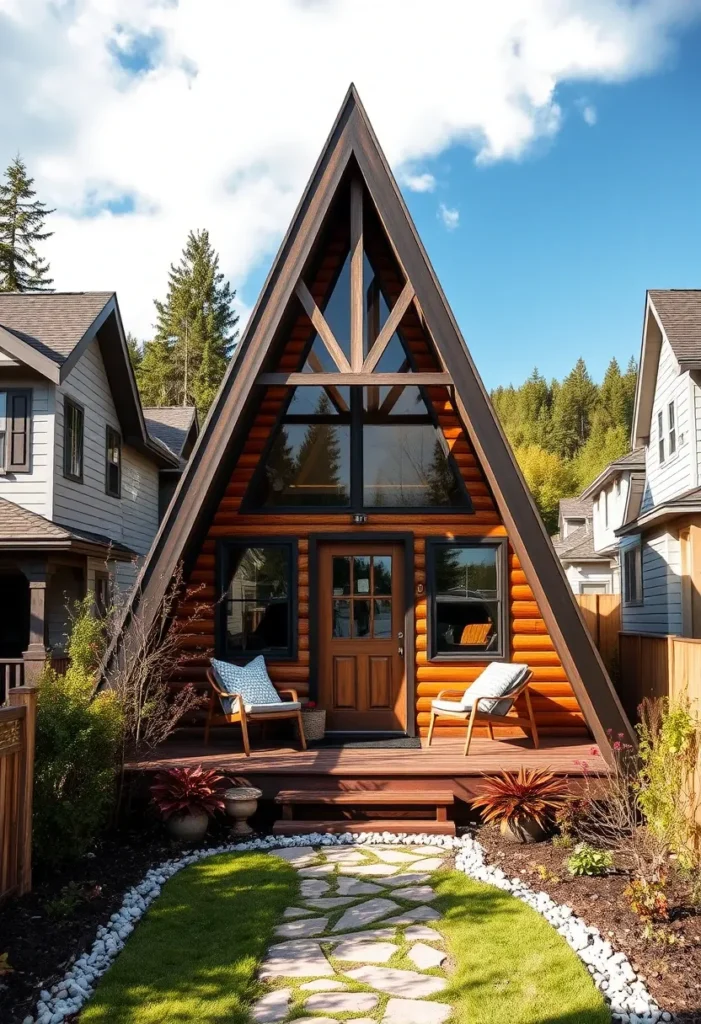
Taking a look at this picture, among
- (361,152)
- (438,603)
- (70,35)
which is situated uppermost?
(70,35)

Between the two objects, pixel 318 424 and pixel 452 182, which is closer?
pixel 318 424

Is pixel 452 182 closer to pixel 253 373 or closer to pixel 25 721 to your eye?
pixel 253 373

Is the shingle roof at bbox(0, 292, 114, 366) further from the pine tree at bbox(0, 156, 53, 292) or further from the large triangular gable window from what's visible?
the pine tree at bbox(0, 156, 53, 292)

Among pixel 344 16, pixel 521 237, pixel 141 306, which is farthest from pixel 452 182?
pixel 141 306

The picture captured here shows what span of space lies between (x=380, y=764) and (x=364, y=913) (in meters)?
2.14

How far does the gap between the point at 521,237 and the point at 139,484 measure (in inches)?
373

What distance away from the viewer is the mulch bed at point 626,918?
11.3ft

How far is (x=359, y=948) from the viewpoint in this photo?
398 cm

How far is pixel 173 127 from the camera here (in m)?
9.46

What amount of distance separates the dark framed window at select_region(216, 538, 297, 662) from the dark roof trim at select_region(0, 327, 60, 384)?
4.69 m

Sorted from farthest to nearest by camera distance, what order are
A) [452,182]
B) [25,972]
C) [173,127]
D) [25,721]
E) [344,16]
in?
[452,182]
[173,127]
[344,16]
[25,721]
[25,972]

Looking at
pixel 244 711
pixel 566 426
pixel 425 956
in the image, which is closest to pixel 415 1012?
pixel 425 956

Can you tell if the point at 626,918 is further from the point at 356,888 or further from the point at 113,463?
the point at 113,463

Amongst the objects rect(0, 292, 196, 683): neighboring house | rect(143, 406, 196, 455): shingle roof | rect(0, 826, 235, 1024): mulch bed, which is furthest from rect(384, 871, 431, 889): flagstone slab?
rect(143, 406, 196, 455): shingle roof
